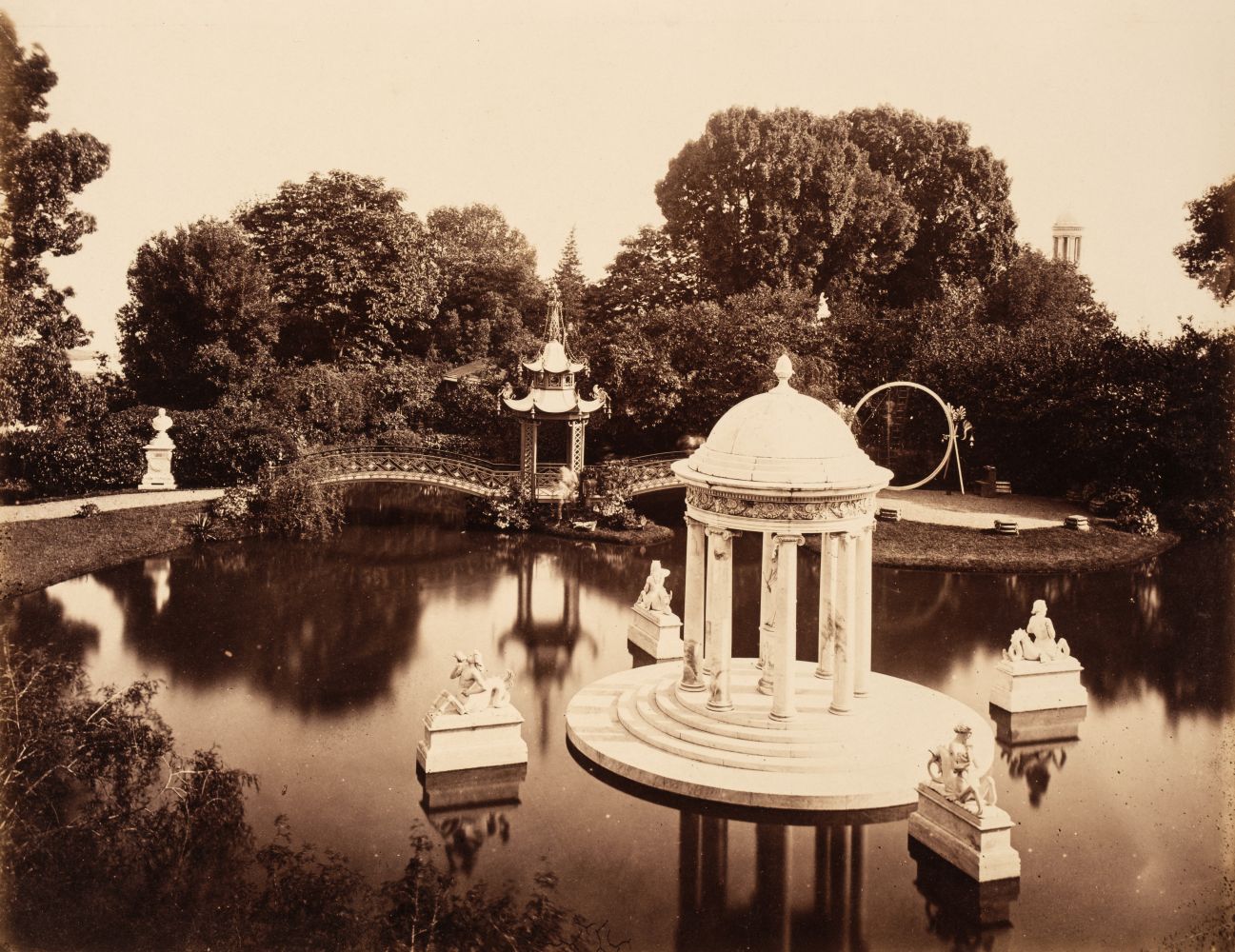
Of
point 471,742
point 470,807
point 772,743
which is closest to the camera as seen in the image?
point 470,807

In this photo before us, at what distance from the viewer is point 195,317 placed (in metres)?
47.8

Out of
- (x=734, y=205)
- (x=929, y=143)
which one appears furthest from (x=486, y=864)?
(x=929, y=143)

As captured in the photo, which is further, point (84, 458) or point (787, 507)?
point (84, 458)

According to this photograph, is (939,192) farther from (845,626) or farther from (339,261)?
(845,626)

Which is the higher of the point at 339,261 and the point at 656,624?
the point at 339,261

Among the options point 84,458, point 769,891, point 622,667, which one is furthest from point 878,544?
point 84,458

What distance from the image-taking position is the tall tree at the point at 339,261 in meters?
51.2

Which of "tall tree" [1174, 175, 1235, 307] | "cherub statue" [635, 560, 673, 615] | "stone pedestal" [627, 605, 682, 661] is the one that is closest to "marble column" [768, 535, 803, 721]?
"stone pedestal" [627, 605, 682, 661]

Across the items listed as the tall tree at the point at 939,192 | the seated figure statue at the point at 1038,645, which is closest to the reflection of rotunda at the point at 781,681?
the seated figure statue at the point at 1038,645

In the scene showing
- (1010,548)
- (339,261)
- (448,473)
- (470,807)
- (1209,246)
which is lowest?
(470,807)

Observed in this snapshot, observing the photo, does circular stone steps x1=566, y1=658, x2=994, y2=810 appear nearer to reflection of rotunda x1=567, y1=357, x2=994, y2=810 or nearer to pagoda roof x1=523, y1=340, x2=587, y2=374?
reflection of rotunda x1=567, y1=357, x2=994, y2=810

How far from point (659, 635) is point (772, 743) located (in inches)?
226

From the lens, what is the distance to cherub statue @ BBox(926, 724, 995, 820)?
1430cm

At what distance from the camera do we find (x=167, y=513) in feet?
113
